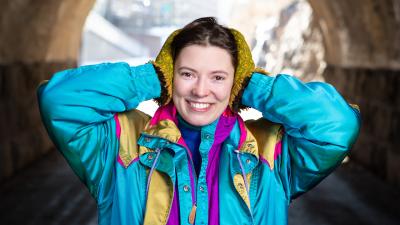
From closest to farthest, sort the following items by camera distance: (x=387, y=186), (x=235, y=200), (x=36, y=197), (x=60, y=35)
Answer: (x=235, y=200)
(x=36, y=197)
(x=387, y=186)
(x=60, y=35)

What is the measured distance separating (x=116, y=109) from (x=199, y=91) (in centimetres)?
30

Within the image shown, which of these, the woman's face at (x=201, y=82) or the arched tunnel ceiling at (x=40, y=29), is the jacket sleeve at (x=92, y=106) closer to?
the woman's face at (x=201, y=82)

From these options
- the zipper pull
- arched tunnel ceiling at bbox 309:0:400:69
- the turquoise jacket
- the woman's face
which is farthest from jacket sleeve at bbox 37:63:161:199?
arched tunnel ceiling at bbox 309:0:400:69

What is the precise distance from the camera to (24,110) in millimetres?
6012

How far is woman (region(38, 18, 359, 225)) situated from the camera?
1.64 m

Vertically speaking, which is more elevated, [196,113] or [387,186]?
[196,113]

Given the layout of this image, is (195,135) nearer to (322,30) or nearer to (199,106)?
(199,106)

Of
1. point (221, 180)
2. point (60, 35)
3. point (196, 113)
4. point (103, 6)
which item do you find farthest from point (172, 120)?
point (103, 6)

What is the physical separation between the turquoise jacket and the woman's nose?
5.2 inches

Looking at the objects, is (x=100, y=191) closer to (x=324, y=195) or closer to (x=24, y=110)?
(x=324, y=195)

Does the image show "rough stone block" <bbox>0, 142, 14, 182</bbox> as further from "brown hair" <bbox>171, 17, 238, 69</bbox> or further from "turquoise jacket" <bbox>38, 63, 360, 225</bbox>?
"brown hair" <bbox>171, 17, 238, 69</bbox>

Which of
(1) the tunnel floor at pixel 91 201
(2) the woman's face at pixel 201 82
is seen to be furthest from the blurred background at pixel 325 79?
(2) the woman's face at pixel 201 82

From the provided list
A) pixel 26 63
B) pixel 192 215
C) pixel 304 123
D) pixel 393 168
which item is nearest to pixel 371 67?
pixel 393 168

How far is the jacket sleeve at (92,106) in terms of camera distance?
5.39 ft
